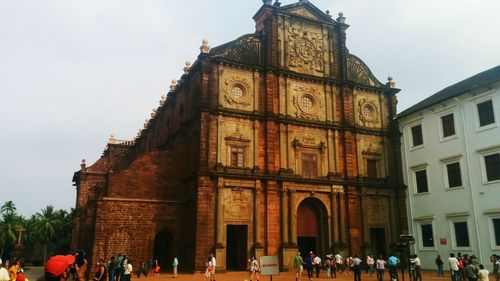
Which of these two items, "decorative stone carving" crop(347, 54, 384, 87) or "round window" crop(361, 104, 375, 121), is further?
"decorative stone carving" crop(347, 54, 384, 87)

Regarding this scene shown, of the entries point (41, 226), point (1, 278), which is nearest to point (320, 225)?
point (1, 278)

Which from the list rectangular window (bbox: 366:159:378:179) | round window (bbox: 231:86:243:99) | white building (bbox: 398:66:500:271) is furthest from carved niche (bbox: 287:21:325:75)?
white building (bbox: 398:66:500:271)

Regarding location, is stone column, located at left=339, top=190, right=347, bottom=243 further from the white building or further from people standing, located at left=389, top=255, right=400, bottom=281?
people standing, located at left=389, top=255, right=400, bottom=281

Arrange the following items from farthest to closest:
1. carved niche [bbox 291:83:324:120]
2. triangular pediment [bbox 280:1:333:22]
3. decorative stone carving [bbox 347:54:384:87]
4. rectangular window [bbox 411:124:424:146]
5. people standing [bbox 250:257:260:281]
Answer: decorative stone carving [bbox 347:54:384:87]
triangular pediment [bbox 280:1:333:22]
rectangular window [bbox 411:124:424:146]
carved niche [bbox 291:83:324:120]
people standing [bbox 250:257:260:281]

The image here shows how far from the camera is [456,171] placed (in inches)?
1102

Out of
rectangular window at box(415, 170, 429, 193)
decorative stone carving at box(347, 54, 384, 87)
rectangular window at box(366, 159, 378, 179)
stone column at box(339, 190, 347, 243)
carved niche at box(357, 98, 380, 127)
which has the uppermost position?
decorative stone carving at box(347, 54, 384, 87)

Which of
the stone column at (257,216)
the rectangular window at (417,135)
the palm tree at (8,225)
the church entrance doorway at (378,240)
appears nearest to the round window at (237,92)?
the stone column at (257,216)

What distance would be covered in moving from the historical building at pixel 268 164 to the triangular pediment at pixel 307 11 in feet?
0.30

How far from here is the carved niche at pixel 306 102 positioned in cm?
3053

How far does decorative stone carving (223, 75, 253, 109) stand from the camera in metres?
28.7

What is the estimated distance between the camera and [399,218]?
3125 centimetres

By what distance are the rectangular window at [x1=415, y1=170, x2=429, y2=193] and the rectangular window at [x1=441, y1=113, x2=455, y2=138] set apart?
323 centimetres

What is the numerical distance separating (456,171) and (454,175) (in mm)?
307

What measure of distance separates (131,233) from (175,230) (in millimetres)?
2755
